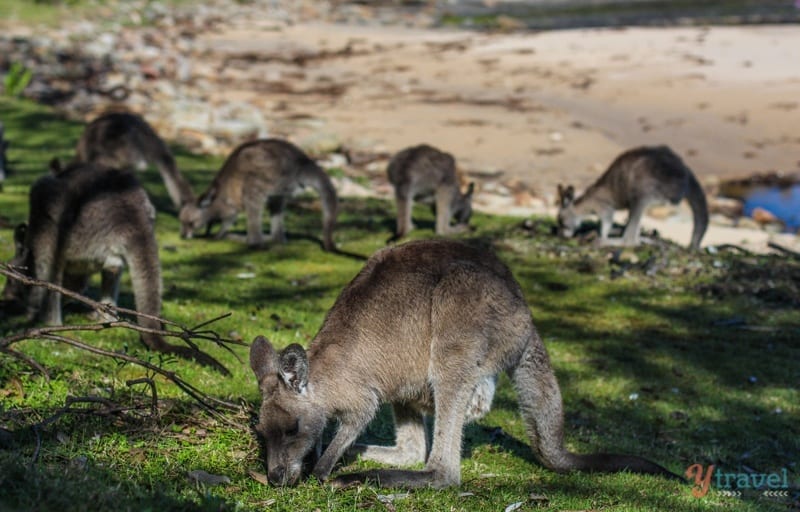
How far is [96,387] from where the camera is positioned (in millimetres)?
5469

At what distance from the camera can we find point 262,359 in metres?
4.47

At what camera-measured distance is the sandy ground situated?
1812cm

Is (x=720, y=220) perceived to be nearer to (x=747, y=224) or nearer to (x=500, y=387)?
(x=747, y=224)

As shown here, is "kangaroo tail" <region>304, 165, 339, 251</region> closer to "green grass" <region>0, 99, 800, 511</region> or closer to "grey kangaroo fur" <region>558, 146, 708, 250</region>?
"green grass" <region>0, 99, 800, 511</region>

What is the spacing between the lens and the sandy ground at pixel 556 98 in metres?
18.1

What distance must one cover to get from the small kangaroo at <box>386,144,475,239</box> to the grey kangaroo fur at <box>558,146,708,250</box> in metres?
1.45

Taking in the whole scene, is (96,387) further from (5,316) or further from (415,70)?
(415,70)

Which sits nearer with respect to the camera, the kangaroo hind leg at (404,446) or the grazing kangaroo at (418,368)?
the grazing kangaroo at (418,368)

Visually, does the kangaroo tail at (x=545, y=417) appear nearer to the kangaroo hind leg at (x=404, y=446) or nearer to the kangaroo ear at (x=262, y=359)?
the kangaroo hind leg at (x=404, y=446)

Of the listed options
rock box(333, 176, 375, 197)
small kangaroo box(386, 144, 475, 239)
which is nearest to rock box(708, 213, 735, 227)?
small kangaroo box(386, 144, 475, 239)

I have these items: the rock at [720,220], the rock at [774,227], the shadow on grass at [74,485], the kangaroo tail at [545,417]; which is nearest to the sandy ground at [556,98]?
the rock at [720,220]

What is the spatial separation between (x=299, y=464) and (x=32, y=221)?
11.4 feet

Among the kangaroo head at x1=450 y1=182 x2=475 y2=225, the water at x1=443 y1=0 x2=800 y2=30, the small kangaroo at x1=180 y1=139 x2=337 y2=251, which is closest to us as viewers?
the small kangaroo at x1=180 y1=139 x2=337 y2=251

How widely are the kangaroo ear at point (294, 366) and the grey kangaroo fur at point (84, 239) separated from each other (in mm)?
2285
